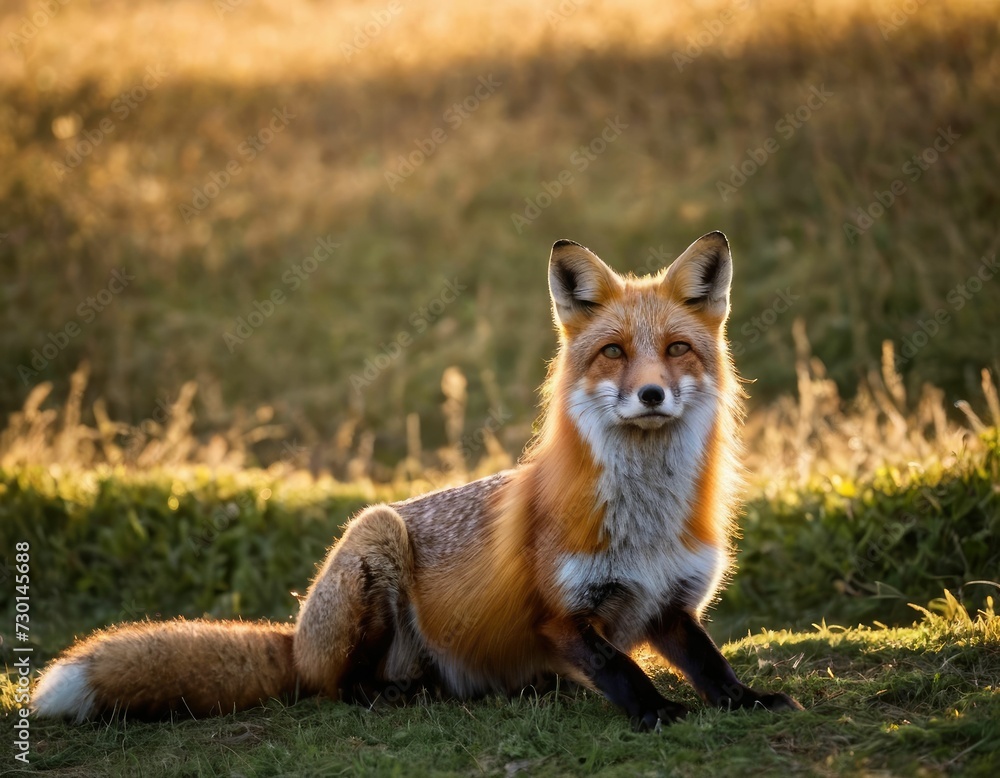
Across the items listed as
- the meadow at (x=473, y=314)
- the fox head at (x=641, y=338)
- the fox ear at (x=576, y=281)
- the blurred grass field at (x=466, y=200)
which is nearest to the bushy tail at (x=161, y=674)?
the meadow at (x=473, y=314)

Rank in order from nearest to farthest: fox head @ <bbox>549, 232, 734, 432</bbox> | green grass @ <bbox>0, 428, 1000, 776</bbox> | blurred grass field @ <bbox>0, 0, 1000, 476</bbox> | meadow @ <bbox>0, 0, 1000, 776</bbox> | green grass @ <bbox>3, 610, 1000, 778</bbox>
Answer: green grass @ <bbox>3, 610, 1000, 778</bbox> → green grass @ <bbox>0, 428, 1000, 776</bbox> → fox head @ <bbox>549, 232, 734, 432</bbox> → meadow @ <bbox>0, 0, 1000, 776</bbox> → blurred grass field @ <bbox>0, 0, 1000, 476</bbox>

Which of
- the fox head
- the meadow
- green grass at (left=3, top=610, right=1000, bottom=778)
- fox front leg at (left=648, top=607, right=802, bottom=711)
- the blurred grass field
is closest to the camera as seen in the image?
green grass at (left=3, top=610, right=1000, bottom=778)

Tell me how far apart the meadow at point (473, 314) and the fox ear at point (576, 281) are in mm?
1697

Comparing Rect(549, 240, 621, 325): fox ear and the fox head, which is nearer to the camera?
the fox head

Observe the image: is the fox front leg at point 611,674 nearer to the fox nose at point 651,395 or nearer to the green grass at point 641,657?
the green grass at point 641,657

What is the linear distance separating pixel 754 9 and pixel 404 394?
8.02 metres

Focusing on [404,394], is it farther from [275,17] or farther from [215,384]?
[275,17]

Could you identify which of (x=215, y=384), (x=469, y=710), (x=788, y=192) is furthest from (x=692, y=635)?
(x=788, y=192)

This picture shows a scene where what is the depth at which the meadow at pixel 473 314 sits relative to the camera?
13.0 ft

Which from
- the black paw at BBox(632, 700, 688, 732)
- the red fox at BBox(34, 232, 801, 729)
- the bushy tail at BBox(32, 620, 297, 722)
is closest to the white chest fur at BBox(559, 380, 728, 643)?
the red fox at BBox(34, 232, 801, 729)

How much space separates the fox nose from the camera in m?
3.57

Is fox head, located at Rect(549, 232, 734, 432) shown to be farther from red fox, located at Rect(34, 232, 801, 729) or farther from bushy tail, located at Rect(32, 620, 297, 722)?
bushy tail, located at Rect(32, 620, 297, 722)

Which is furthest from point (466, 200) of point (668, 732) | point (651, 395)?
point (668, 732)

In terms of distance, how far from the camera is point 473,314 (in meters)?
11.6
